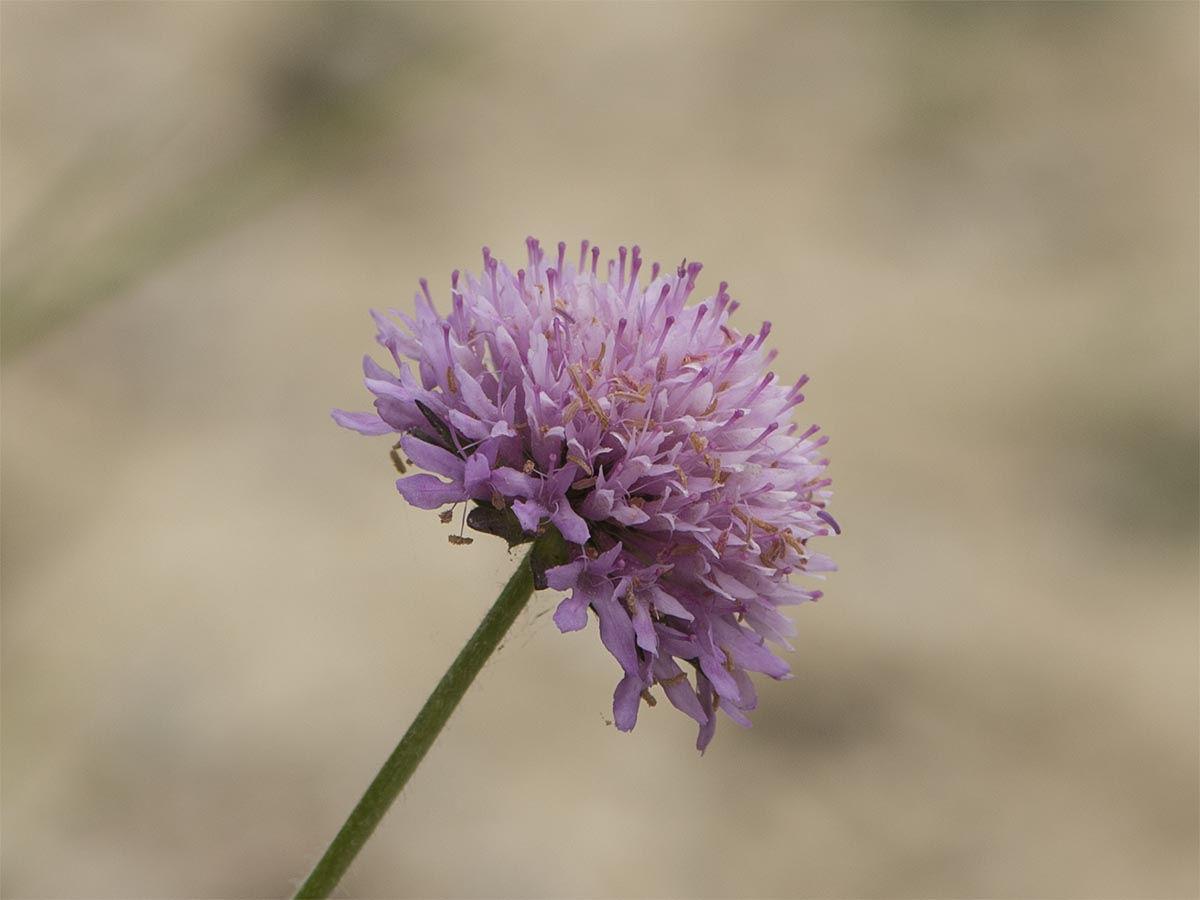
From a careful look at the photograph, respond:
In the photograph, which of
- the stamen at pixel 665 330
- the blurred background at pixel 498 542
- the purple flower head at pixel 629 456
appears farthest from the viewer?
the blurred background at pixel 498 542

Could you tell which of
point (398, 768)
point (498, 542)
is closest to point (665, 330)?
point (398, 768)

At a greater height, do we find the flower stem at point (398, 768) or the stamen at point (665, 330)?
the stamen at point (665, 330)

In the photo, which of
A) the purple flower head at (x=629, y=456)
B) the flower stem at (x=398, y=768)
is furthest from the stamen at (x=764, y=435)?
the flower stem at (x=398, y=768)

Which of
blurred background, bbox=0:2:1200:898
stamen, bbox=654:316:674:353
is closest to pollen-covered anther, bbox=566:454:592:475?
stamen, bbox=654:316:674:353

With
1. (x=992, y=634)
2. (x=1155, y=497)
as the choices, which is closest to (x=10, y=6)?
(x=992, y=634)

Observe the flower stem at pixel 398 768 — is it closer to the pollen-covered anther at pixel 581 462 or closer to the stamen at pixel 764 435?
the pollen-covered anther at pixel 581 462

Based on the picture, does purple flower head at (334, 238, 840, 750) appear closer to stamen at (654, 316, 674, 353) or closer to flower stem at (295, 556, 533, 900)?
stamen at (654, 316, 674, 353)

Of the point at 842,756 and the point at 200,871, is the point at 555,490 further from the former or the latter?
the point at 842,756
